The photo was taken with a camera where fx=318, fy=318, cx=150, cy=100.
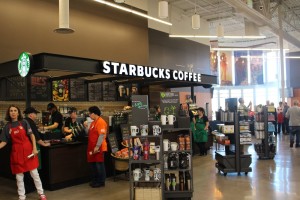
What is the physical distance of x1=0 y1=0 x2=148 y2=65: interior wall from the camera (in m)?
7.91

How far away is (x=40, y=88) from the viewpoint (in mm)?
8117

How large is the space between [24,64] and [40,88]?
2.39 meters

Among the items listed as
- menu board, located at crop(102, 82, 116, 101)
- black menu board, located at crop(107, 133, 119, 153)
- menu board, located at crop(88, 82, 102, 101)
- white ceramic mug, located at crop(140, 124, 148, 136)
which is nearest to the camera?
white ceramic mug, located at crop(140, 124, 148, 136)

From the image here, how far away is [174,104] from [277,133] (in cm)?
1218

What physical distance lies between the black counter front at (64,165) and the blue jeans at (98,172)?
0.35 metres

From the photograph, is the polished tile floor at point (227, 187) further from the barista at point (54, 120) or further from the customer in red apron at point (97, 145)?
the barista at point (54, 120)

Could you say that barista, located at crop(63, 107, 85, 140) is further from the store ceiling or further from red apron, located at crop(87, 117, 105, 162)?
the store ceiling

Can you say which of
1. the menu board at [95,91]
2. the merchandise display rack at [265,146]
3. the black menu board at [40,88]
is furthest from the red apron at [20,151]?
the merchandise display rack at [265,146]

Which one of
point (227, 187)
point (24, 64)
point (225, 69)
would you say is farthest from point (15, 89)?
point (225, 69)

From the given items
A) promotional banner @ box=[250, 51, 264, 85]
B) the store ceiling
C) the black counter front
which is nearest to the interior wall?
the store ceiling

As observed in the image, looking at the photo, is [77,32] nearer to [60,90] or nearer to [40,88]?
[60,90]

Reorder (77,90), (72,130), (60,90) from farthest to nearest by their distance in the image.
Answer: (77,90) < (60,90) < (72,130)

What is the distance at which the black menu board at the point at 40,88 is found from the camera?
26.2 ft

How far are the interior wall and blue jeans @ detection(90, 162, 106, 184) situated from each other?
375 centimetres
